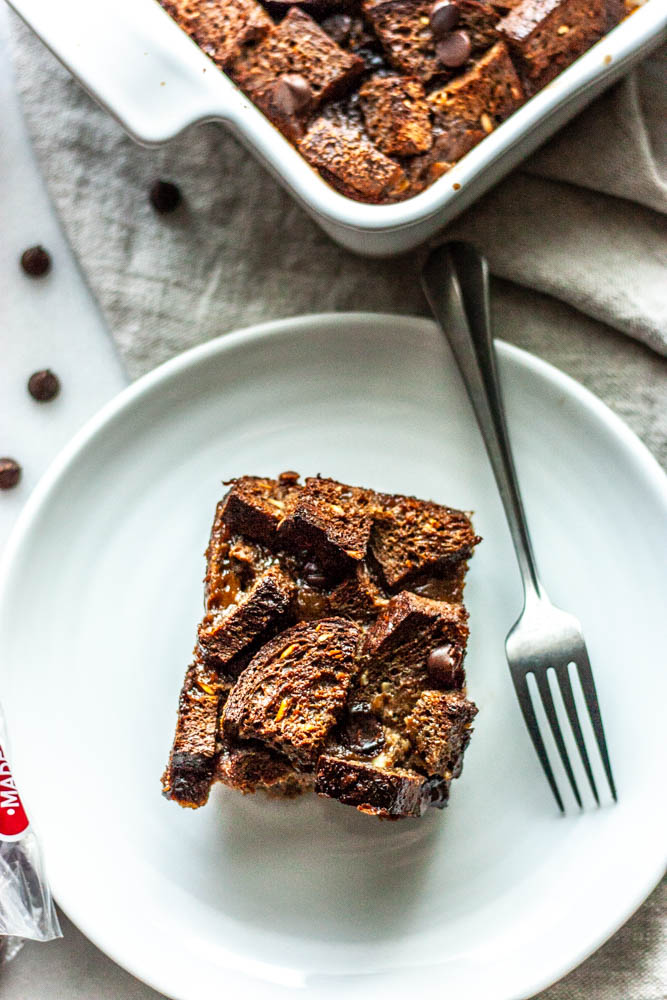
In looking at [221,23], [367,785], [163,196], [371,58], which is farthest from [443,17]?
[367,785]

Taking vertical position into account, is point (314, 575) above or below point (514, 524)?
above

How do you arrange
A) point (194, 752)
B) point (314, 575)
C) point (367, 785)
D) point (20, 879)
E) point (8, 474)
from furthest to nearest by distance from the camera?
point (8, 474)
point (20, 879)
point (314, 575)
point (194, 752)
point (367, 785)

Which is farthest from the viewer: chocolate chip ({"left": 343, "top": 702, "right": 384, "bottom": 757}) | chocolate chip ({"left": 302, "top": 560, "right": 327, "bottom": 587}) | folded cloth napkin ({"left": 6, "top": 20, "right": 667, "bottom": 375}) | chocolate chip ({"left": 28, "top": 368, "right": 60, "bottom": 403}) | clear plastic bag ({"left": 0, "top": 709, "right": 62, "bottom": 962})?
chocolate chip ({"left": 28, "top": 368, "right": 60, "bottom": 403})

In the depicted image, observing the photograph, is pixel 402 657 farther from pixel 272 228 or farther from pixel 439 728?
pixel 272 228

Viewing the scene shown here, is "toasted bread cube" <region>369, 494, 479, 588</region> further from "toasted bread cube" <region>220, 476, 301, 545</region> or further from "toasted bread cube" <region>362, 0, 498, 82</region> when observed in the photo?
"toasted bread cube" <region>362, 0, 498, 82</region>

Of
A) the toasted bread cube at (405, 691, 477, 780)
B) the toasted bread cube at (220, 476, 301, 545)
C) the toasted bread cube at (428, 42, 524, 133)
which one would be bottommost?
the toasted bread cube at (405, 691, 477, 780)

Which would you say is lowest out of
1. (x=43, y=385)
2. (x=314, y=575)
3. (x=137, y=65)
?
(x=314, y=575)

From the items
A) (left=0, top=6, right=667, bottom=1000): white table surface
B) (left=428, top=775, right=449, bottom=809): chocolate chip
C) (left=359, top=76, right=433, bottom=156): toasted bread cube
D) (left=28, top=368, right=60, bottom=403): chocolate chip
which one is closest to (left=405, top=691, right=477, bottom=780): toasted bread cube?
(left=428, top=775, right=449, bottom=809): chocolate chip

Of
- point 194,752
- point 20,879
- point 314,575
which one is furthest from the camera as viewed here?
point 20,879
